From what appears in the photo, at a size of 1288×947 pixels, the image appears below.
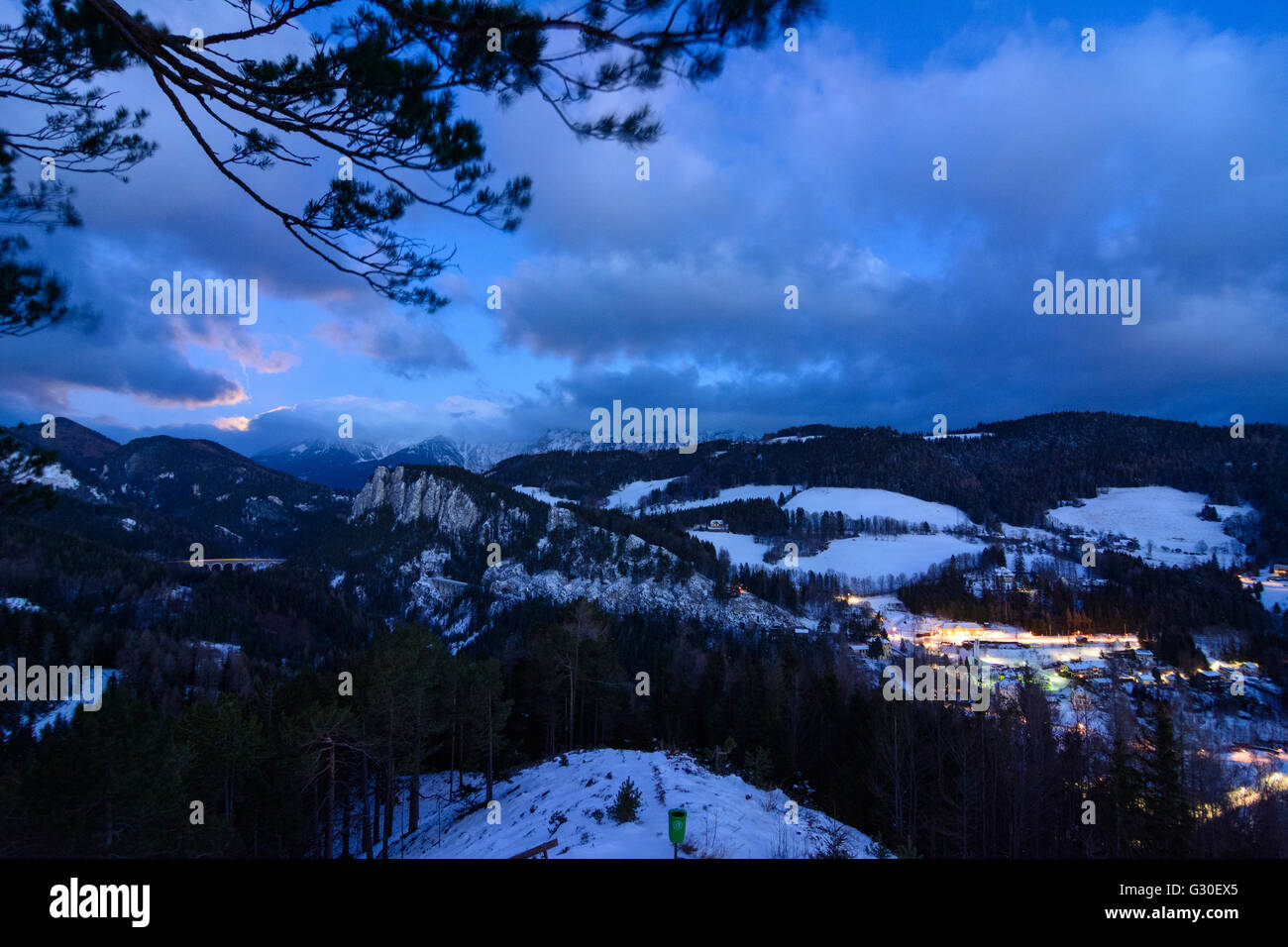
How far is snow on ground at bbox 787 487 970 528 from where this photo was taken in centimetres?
17500

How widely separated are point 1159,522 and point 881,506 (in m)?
79.7

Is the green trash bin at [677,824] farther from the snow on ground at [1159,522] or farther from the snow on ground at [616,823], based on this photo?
the snow on ground at [1159,522]

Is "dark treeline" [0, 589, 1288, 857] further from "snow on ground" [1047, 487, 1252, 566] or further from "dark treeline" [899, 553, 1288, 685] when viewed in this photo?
"snow on ground" [1047, 487, 1252, 566]

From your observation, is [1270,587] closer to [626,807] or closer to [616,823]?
[626,807]

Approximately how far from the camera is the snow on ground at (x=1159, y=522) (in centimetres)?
13550

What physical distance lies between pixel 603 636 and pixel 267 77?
30.7 metres

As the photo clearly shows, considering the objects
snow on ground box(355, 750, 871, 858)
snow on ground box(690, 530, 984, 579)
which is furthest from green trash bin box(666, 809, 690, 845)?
snow on ground box(690, 530, 984, 579)

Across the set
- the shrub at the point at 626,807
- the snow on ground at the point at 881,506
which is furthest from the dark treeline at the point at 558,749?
the snow on ground at the point at 881,506

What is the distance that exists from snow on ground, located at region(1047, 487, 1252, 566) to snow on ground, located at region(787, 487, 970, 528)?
33.6 meters

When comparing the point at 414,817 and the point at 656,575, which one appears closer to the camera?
the point at 414,817

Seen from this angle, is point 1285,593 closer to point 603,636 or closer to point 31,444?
point 603,636

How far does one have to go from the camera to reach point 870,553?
141875mm

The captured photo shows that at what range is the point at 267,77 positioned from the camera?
4684mm

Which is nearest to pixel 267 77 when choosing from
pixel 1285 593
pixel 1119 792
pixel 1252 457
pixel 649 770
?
pixel 649 770
